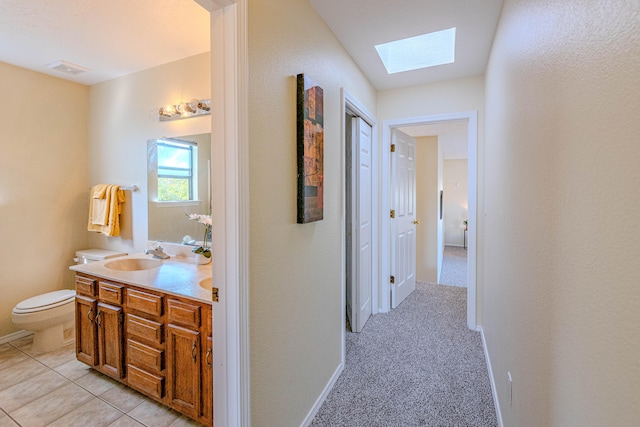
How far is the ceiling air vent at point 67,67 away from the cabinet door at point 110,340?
7.30 ft

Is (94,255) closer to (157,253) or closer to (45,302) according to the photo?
(45,302)

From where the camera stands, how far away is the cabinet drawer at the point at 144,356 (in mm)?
1725

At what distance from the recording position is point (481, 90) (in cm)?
280

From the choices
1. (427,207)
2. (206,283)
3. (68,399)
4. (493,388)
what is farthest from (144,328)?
(427,207)

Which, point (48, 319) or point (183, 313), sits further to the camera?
point (48, 319)

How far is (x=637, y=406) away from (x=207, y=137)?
2608 mm

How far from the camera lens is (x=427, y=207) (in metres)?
5.04

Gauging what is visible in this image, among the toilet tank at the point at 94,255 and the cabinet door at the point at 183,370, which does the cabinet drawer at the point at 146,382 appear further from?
the toilet tank at the point at 94,255

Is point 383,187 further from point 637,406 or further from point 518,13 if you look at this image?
point 637,406

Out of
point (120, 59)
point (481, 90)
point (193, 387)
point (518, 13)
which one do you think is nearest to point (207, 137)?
point (120, 59)

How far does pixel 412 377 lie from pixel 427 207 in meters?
3.40

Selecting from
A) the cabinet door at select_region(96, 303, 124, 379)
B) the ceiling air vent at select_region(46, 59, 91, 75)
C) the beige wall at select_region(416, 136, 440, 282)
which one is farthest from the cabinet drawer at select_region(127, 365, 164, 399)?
the beige wall at select_region(416, 136, 440, 282)

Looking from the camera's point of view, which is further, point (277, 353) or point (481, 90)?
point (481, 90)

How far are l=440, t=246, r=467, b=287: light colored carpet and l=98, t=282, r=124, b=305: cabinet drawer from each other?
166 inches
